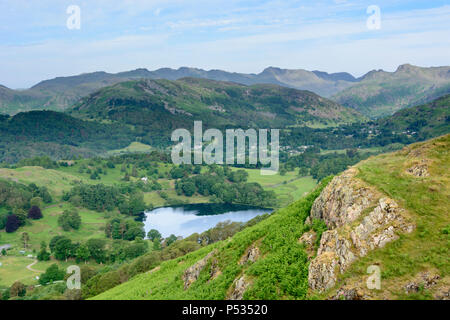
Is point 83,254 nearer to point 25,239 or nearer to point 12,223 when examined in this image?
point 25,239

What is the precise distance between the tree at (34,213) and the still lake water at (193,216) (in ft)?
127

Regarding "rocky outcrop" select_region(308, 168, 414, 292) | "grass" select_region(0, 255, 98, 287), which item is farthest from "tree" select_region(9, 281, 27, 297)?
"rocky outcrop" select_region(308, 168, 414, 292)

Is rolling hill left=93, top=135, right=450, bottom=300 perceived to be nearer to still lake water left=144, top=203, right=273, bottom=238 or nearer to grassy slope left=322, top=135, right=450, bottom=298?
grassy slope left=322, top=135, right=450, bottom=298

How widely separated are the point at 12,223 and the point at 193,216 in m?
64.5

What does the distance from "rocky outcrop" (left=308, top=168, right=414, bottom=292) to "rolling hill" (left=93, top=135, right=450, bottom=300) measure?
2.2 inches

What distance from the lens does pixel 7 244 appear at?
108 m

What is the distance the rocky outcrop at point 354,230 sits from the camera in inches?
813

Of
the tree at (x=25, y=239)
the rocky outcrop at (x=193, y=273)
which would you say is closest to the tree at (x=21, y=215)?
the tree at (x=25, y=239)

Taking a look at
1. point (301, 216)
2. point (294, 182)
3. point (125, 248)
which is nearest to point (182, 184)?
point (294, 182)

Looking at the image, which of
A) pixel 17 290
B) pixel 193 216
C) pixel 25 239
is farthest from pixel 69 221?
pixel 17 290

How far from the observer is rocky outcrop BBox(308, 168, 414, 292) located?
67.7 feet
